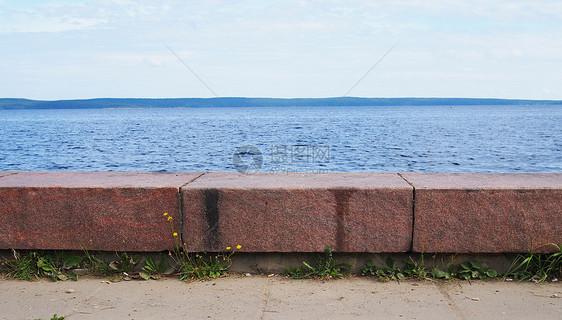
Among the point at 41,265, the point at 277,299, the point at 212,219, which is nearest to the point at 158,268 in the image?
the point at 212,219

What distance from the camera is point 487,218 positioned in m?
3.46

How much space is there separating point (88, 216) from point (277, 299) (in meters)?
1.58

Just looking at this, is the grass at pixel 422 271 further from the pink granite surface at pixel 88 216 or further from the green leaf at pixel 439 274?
the pink granite surface at pixel 88 216

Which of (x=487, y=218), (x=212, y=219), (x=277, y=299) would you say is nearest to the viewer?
(x=277, y=299)

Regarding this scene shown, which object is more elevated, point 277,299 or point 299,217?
point 299,217

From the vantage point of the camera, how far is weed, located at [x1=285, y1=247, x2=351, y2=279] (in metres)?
3.55

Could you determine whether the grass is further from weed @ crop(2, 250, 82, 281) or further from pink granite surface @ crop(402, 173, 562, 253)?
weed @ crop(2, 250, 82, 281)

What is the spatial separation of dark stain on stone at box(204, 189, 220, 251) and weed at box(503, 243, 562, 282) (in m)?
2.14

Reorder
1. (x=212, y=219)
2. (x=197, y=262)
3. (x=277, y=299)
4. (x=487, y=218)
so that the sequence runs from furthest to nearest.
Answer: (x=197, y=262) → (x=212, y=219) → (x=487, y=218) → (x=277, y=299)

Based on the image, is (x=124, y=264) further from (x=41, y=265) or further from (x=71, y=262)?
(x=41, y=265)

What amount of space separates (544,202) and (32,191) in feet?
12.3

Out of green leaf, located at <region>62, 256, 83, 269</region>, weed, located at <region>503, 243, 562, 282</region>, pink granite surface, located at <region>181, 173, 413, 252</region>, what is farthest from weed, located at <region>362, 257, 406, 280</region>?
green leaf, located at <region>62, 256, 83, 269</region>

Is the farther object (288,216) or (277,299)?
(288,216)

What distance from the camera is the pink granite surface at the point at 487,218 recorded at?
3438 mm
